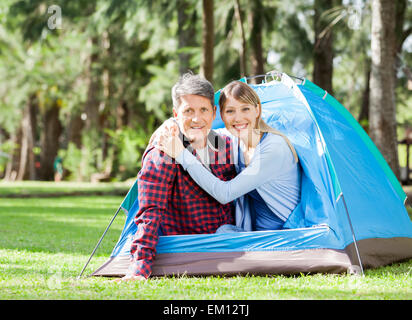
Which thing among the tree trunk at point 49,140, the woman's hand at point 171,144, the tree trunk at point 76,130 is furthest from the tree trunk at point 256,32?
the tree trunk at point 49,140

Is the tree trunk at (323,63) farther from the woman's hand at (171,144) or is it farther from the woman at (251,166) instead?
the woman's hand at (171,144)

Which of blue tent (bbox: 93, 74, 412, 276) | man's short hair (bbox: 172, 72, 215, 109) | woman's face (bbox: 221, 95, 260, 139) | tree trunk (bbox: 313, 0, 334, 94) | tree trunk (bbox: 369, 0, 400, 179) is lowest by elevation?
blue tent (bbox: 93, 74, 412, 276)

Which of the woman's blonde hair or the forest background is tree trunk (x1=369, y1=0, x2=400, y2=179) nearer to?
the forest background

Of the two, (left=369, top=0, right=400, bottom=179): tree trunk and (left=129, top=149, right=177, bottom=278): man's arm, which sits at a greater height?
(left=369, top=0, right=400, bottom=179): tree trunk

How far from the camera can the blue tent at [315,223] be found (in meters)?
3.67

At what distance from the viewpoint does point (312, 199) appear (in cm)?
391

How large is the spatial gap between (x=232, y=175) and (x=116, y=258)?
40.1 inches

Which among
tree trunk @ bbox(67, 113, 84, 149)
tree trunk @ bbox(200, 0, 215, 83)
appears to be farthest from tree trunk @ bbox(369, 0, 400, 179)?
tree trunk @ bbox(67, 113, 84, 149)

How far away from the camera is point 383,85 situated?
757 cm

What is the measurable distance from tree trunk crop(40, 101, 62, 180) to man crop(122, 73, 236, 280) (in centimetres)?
1989

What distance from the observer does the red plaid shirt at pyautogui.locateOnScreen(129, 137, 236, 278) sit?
350 cm

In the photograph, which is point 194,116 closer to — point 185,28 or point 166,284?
point 166,284

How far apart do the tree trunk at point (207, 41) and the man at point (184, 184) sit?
6345 millimetres

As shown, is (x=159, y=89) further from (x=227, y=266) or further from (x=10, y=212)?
(x=227, y=266)
